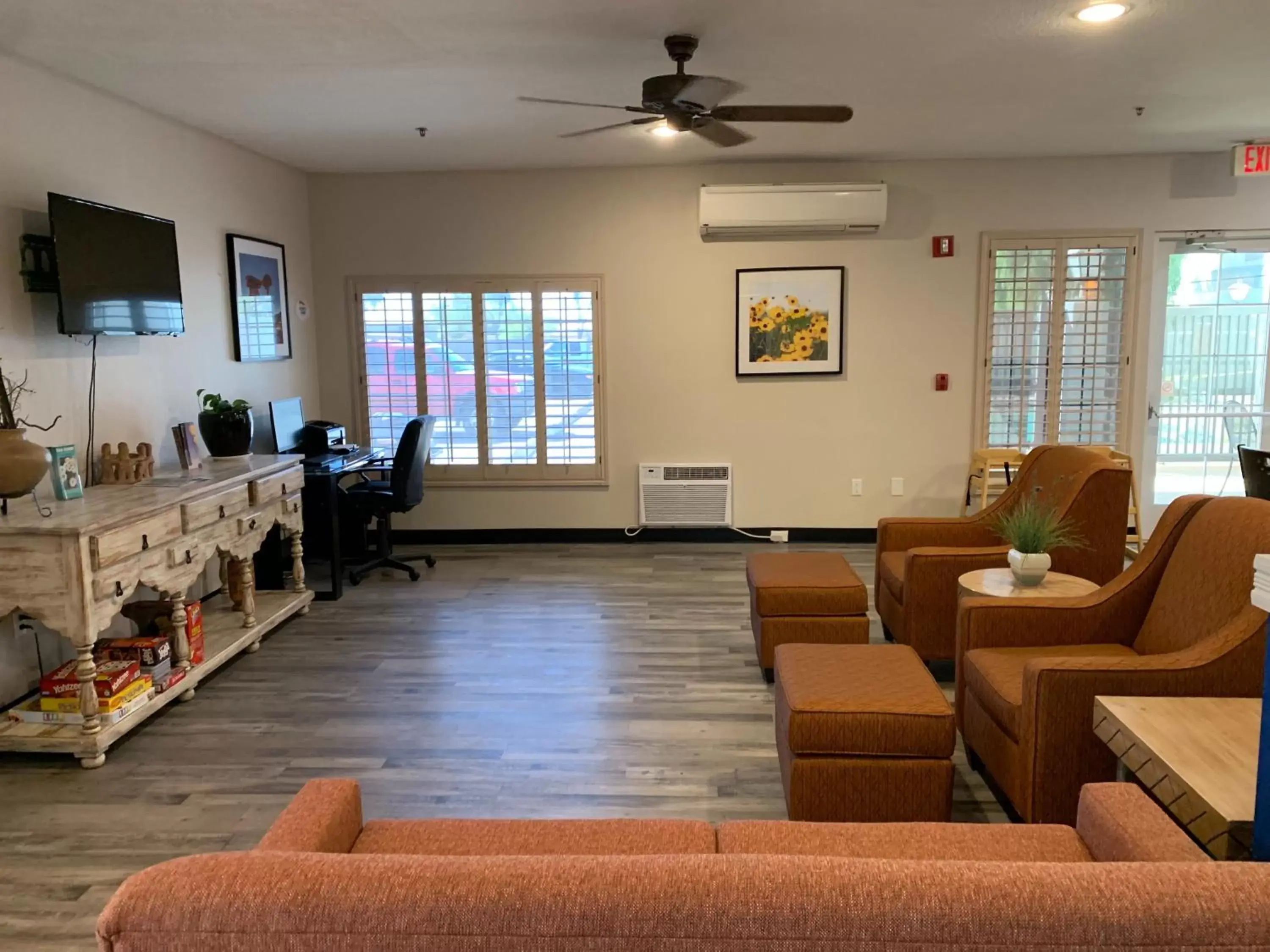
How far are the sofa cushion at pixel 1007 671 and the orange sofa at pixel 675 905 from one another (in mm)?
1410

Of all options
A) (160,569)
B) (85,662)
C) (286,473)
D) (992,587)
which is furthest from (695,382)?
(85,662)

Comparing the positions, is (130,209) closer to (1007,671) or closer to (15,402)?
(15,402)

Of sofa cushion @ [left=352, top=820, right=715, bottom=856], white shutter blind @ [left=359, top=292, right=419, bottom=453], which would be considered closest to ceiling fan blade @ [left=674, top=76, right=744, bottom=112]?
sofa cushion @ [left=352, top=820, right=715, bottom=856]

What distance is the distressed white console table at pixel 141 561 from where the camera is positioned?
2914mm

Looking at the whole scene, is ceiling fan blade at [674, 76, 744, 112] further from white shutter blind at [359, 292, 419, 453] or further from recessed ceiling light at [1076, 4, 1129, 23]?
white shutter blind at [359, 292, 419, 453]

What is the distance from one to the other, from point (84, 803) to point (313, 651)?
1400 millimetres

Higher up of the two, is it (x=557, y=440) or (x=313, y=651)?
(x=557, y=440)

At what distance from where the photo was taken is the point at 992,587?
125 inches

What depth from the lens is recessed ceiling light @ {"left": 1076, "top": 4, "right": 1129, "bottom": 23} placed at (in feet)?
9.78

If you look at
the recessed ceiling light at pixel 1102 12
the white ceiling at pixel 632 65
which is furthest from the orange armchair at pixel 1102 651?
the white ceiling at pixel 632 65

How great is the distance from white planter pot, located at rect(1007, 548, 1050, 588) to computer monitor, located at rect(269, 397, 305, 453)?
13.0 ft

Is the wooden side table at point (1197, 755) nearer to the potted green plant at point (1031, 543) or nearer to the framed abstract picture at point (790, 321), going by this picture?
the potted green plant at point (1031, 543)

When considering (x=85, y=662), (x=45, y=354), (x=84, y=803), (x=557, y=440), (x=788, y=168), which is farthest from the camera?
(x=557, y=440)

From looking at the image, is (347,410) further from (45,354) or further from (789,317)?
(789,317)
